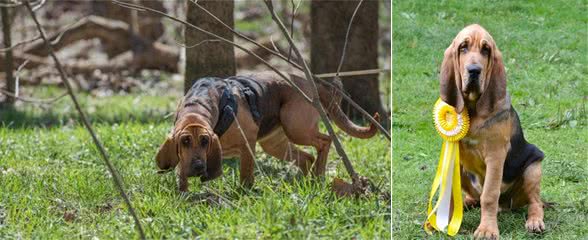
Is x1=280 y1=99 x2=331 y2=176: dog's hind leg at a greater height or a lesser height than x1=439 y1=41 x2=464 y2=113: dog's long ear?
lesser

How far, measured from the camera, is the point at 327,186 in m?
6.91

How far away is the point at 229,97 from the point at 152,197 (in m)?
1.07

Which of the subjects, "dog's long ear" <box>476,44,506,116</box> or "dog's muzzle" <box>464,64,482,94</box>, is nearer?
"dog's muzzle" <box>464,64,482,94</box>

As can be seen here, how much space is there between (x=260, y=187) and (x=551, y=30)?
2753 millimetres

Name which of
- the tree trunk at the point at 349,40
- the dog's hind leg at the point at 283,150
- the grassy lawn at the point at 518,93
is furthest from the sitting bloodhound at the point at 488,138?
the tree trunk at the point at 349,40

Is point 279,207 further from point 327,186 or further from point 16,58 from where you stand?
point 16,58

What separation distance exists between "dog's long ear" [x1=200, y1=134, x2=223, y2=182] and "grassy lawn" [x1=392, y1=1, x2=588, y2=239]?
1.19 m

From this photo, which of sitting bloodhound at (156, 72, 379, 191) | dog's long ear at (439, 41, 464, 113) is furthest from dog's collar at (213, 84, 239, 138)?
dog's long ear at (439, 41, 464, 113)

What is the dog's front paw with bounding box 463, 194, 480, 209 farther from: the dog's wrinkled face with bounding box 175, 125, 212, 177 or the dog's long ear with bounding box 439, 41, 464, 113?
the dog's wrinkled face with bounding box 175, 125, 212, 177

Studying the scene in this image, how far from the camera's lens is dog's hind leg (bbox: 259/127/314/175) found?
7973 millimetres

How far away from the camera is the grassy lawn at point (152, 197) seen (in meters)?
5.83

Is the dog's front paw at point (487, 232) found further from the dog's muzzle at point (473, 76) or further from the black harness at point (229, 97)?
the black harness at point (229, 97)

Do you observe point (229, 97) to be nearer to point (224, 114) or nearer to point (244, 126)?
point (224, 114)

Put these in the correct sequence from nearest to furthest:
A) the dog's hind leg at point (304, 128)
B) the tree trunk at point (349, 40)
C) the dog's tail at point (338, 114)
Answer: the dog's hind leg at point (304, 128), the dog's tail at point (338, 114), the tree trunk at point (349, 40)
